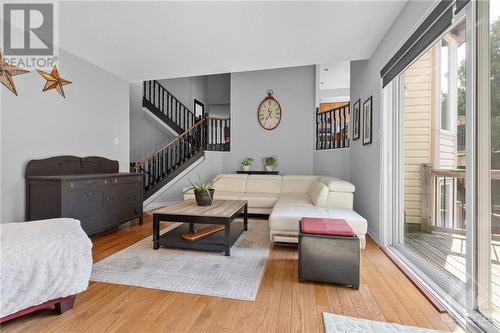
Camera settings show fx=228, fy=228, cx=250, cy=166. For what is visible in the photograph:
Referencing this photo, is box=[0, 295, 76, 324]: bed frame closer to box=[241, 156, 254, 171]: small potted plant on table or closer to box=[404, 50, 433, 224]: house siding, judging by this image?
box=[404, 50, 433, 224]: house siding

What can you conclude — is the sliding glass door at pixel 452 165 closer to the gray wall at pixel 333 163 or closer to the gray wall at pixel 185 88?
the gray wall at pixel 333 163

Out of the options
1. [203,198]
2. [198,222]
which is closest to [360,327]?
[198,222]

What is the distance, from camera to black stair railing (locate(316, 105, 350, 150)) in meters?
4.86

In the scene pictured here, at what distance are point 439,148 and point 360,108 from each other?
53.9 inches

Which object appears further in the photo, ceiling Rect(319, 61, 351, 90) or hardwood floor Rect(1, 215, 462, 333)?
ceiling Rect(319, 61, 351, 90)

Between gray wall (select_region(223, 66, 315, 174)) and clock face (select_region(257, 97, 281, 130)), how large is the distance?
0.35 ft

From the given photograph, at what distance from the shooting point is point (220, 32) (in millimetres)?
2682

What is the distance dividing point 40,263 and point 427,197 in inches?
153

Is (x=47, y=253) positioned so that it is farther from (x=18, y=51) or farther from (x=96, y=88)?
(x=96, y=88)

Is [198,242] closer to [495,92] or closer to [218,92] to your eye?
[495,92]

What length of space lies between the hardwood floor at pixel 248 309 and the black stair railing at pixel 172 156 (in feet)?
12.2

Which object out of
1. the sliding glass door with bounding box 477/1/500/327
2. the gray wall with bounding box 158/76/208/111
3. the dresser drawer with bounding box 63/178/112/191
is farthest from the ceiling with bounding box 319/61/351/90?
the dresser drawer with bounding box 63/178/112/191

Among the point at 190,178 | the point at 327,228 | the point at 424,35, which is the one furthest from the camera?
the point at 190,178

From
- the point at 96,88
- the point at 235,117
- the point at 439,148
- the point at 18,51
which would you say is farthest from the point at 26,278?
the point at 235,117
